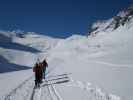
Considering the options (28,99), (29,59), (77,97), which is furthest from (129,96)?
(29,59)

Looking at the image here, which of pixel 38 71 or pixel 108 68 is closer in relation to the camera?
pixel 38 71

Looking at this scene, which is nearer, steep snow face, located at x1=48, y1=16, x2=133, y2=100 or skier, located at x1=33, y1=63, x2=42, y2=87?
steep snow face, located at x1=48, y1=16, x2=133, y2=100

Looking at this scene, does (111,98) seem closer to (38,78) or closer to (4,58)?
(38,78)

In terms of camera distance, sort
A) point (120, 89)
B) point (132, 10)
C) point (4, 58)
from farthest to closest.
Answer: point (132, 10), point (4, 58), point (120, 89)

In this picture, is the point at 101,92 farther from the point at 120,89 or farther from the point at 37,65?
the point at 37,65

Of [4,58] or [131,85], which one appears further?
[4,58]

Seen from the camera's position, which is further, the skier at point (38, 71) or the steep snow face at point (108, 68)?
the skier at point (38, 71)

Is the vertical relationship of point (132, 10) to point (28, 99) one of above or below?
above

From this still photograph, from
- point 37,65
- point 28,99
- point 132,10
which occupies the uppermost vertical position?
point 132,10

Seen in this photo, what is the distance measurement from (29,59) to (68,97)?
102 metres

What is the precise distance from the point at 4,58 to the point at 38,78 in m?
96.3

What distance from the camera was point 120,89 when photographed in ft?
31.5

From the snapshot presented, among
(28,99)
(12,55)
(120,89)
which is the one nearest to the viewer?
(120,89)

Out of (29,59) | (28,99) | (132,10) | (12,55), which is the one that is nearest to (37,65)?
(28,99)
